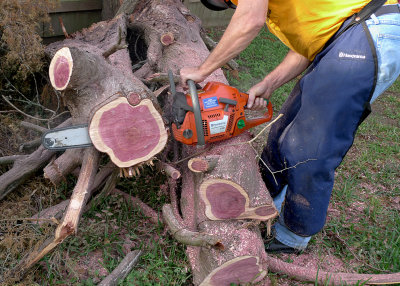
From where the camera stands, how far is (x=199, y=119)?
78.2 inches

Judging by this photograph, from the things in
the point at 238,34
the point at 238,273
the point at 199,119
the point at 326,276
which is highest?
the point at 238,34

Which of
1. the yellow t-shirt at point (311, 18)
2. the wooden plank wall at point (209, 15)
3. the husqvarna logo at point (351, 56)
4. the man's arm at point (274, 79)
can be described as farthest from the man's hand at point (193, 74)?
the wooden plank wall at point (209, 15)

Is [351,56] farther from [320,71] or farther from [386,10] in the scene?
[386,10]

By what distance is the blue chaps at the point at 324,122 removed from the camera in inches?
77.5

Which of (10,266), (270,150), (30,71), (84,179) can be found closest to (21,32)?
(30,71)

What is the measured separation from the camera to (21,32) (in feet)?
9.02

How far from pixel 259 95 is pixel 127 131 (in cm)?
91

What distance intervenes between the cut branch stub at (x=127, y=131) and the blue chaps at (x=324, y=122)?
2.42 feet

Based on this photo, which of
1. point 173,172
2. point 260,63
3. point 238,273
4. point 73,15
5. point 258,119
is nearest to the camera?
point 238,273

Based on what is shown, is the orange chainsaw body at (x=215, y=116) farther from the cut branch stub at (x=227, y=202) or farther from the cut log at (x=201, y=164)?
the cut branch stub at (x=227, y=202)

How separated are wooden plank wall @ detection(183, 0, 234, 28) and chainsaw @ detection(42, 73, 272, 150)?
3.88 m

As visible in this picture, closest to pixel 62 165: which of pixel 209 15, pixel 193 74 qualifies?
pixel 193 74

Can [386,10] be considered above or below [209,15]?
above

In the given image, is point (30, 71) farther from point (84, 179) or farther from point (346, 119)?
point (346, 119)
